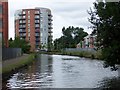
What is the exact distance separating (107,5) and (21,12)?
568 ft

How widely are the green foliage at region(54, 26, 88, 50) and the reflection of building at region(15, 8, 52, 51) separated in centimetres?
917

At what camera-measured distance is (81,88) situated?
17188 mm

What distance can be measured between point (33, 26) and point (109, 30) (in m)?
170

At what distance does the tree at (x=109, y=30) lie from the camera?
1919cm

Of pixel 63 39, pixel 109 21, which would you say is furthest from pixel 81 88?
pixel 63 39

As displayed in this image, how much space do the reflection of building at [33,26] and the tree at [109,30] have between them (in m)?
161

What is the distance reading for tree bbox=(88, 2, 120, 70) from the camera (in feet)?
63.0

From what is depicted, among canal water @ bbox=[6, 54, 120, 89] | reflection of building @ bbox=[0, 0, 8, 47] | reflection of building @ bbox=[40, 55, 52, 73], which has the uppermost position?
reflection of building @ bbox=[0, 0, 8, 47]

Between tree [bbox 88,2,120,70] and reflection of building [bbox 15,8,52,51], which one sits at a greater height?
reflection of building [bbox 15,8,52,51]

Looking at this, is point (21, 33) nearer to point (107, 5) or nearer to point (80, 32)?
point (80, 32)

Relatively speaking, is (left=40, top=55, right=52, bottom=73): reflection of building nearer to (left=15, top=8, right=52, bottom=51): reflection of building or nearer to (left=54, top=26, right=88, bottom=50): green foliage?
(left=54, top=26, right=88, bottom=50): green foliage

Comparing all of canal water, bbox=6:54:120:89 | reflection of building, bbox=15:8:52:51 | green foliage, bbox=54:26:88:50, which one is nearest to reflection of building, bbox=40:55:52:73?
A: canal water, bbox=6:54:120:89

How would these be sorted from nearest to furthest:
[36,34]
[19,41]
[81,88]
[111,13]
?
[81,88], [111,13], [19,41], [36,34]

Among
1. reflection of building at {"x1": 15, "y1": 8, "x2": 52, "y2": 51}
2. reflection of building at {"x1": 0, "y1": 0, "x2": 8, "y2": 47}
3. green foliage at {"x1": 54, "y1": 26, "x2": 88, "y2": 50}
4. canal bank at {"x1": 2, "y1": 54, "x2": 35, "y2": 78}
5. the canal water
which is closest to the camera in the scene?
the canal water
